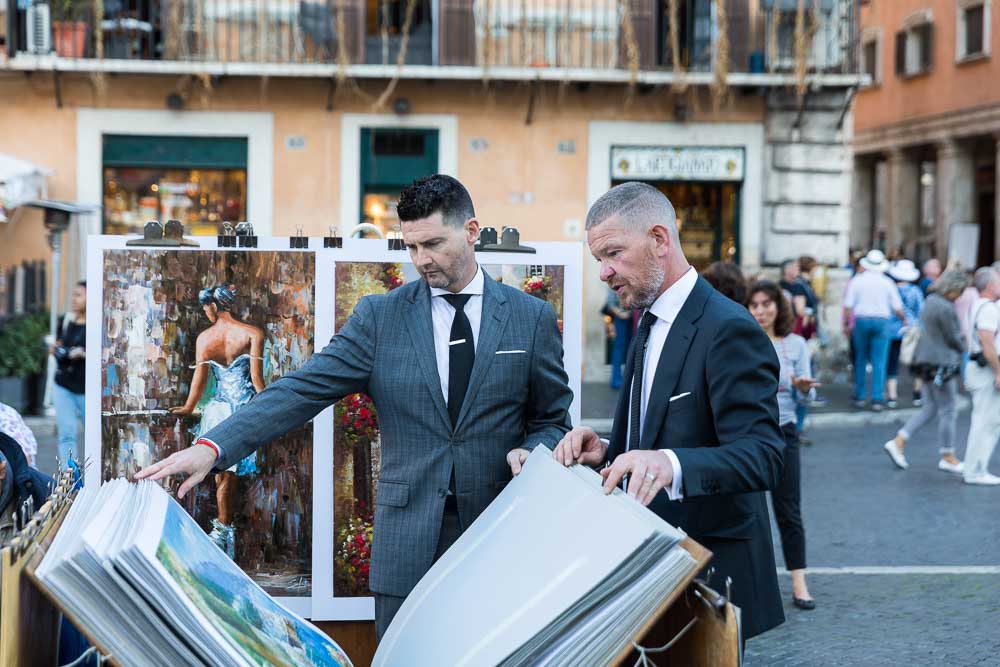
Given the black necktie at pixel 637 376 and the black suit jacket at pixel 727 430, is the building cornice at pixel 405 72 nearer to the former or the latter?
the black necktie at pixel 637 376

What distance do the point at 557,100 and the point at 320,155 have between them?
Answer: 3.34 metres

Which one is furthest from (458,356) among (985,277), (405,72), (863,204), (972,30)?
(863,204)

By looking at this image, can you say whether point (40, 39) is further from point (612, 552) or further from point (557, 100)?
point (612, 552)

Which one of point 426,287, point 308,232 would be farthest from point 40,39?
point 426,287

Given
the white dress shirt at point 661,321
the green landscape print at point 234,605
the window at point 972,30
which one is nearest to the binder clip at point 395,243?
the white dress shirt at point 661,321

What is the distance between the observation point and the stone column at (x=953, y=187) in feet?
105

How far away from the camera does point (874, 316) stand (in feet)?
49.1

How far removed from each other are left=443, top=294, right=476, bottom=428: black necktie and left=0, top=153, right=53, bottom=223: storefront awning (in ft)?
36.3

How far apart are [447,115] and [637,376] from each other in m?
14.8

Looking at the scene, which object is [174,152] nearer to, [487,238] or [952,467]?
[952,467]

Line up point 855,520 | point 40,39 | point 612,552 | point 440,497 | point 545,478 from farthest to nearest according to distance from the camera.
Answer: point 40,39 < point 855,520 < point 440,497 < point 545,478 < point 612,552

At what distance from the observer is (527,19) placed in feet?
57.8

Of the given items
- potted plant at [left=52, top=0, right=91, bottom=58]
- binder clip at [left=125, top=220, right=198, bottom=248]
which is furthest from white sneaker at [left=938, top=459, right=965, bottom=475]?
potted plant at [left=52, top=0, right=91, bottom=58]

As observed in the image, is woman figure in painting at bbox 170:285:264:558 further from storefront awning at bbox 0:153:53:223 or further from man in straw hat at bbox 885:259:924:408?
man in straw hat at bbox 885:259:924:408
